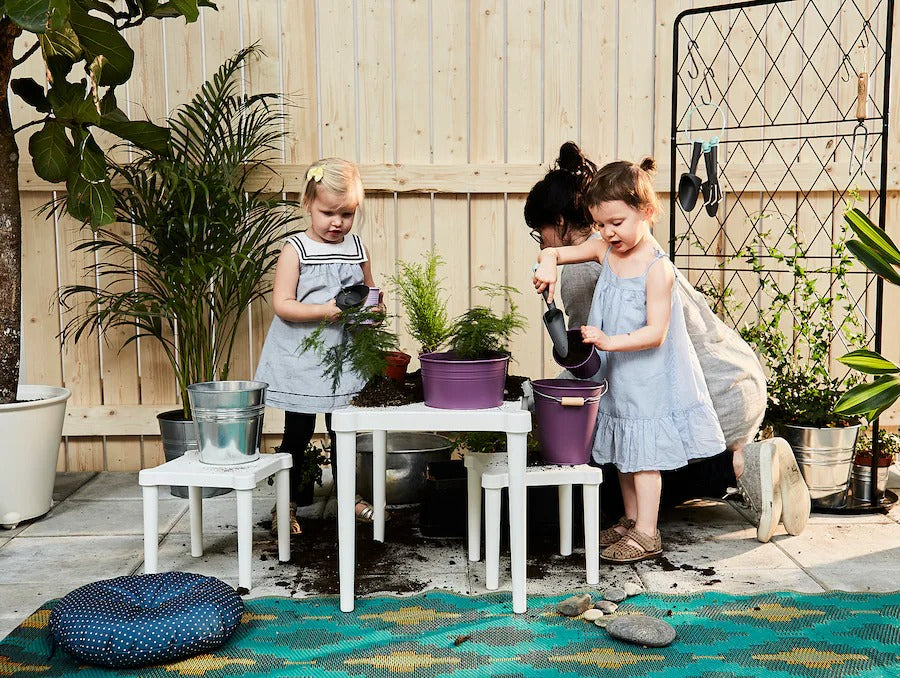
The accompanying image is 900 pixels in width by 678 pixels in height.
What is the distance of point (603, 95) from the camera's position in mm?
3836

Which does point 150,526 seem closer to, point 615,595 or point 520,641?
point 520,641

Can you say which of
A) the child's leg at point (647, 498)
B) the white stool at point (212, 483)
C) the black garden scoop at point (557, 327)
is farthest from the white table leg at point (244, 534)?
the child's leg at point (647, 498)

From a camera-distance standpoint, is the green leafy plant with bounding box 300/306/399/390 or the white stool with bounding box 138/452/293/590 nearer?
the white stool with bounding box 138/452/293/590

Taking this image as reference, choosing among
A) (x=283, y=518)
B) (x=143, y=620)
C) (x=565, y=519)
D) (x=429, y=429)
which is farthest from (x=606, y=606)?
(x=143, y=620)

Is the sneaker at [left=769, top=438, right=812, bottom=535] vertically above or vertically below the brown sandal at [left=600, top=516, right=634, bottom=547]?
above

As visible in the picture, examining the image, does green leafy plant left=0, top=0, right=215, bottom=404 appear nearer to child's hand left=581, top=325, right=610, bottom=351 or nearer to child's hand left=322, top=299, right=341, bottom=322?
child's hand left=322, top=299, right=341, bottom=322

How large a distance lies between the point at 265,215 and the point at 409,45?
0.96 m

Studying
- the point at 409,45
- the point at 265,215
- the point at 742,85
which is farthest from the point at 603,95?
the point at 265,215

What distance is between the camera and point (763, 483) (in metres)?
2.80

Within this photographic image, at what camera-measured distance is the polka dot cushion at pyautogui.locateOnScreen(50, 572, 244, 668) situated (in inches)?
78.4

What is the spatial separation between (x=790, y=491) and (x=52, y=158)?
2702mm

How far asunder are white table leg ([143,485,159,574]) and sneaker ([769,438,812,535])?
185 cm

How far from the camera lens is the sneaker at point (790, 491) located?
284cm

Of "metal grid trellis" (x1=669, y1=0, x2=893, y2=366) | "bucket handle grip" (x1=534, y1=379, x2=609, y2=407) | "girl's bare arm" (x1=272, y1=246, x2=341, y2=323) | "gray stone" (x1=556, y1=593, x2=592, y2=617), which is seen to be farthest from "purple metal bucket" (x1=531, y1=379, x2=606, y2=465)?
"metal grid trellis" (x1=669, y1=0, x2=893, y2=366)
